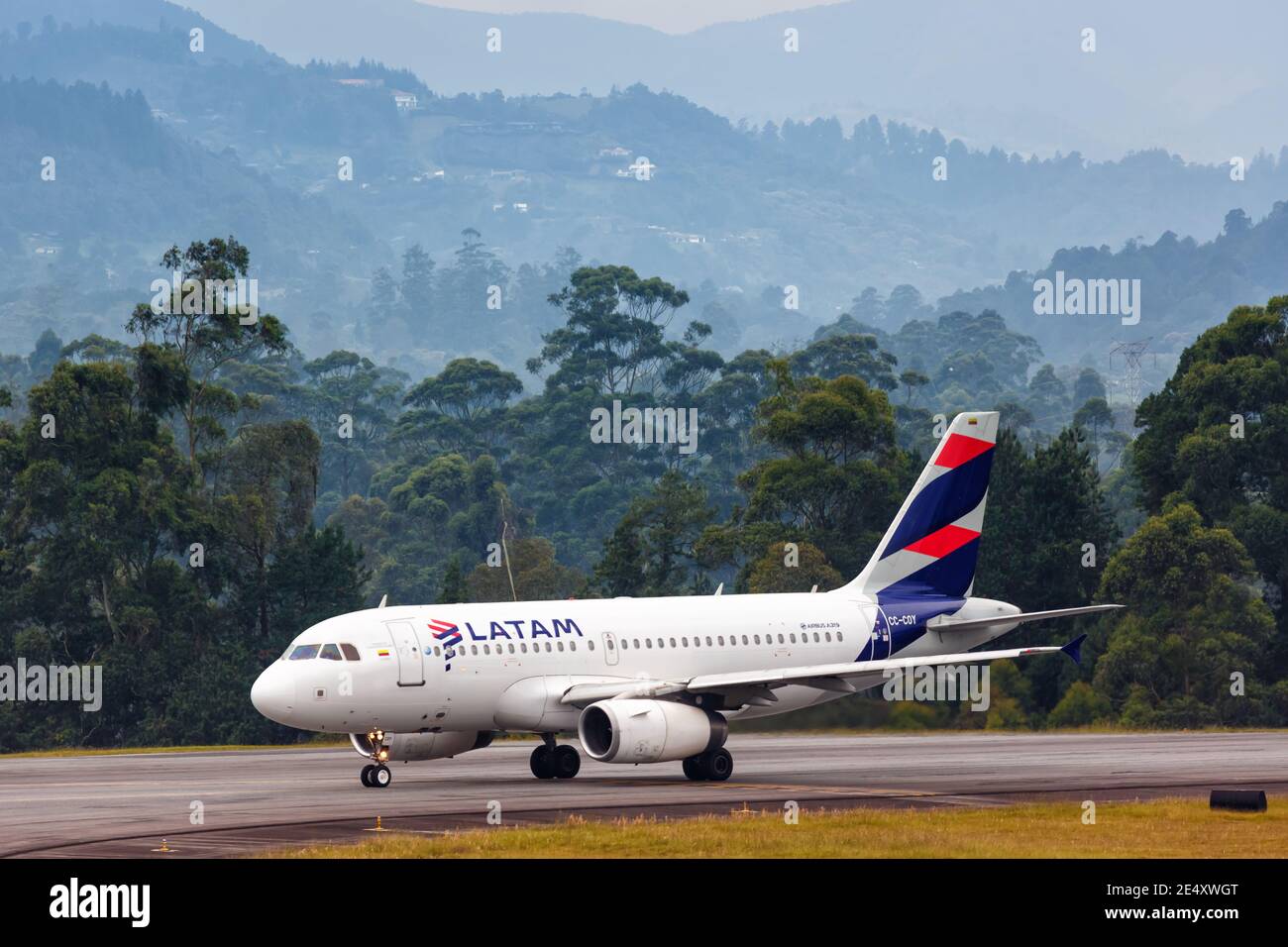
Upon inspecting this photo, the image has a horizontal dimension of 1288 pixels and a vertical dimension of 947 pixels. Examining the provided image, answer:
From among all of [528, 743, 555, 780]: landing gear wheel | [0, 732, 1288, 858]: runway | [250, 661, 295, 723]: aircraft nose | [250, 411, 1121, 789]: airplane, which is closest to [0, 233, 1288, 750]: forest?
[0, 732, 1288, 858]: runway

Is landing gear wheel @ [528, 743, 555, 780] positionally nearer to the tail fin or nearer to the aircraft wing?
the aircraft wing

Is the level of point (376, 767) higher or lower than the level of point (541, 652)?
lower

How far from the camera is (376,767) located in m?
40.8

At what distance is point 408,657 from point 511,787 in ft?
12.2

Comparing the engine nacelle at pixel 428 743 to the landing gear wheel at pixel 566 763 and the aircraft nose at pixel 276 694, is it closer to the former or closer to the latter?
the landing gear wheel at pixel 566 763

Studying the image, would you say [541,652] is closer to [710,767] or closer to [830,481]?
[710,767]

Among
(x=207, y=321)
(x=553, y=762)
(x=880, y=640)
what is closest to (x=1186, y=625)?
(x=880, y=640)

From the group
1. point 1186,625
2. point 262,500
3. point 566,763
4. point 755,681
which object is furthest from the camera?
point 262,500

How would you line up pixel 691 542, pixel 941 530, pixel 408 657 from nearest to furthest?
pixel 408 657, pixel 941 530, pixel 691 542

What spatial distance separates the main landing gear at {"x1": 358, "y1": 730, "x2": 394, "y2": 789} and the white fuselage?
73 centimetres

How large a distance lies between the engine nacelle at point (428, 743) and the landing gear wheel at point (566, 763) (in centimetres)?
165
